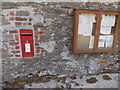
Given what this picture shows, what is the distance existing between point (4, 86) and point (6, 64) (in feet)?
1.58

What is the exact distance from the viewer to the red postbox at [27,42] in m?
2.11

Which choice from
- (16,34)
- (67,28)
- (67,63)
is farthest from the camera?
(67,63)

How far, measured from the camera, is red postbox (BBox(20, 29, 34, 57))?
2113 mm

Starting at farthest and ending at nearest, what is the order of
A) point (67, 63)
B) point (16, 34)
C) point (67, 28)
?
point (67, 63) → point (67, 28) → point (16, 34)

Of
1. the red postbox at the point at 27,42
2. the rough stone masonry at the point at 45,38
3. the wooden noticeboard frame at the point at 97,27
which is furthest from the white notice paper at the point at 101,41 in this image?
the red postbox at the point at 27,42

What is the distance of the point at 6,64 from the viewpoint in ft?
7.24

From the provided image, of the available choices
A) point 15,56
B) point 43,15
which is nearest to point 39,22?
point 43,15

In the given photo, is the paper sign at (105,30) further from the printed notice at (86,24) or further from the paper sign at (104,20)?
the printed notice at (86,24)

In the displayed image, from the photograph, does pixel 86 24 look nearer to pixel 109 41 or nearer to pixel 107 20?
pixel 107 20

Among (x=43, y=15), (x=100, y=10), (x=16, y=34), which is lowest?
(x=16, y=34)

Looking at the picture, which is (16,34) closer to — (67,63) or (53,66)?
(53,66)

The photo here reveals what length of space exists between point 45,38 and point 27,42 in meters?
0.40

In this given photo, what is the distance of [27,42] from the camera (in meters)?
2.15

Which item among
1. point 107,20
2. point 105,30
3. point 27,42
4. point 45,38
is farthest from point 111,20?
point 27,42
